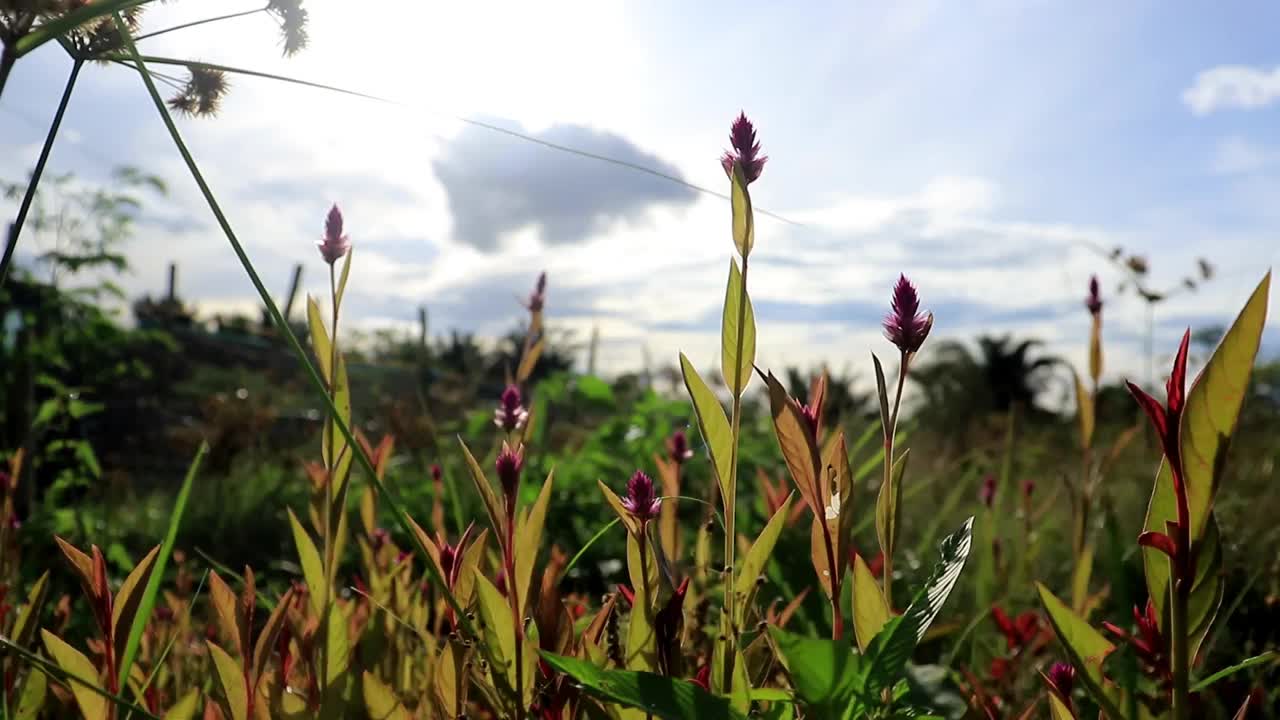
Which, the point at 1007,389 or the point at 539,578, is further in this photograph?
the point at 1007,389

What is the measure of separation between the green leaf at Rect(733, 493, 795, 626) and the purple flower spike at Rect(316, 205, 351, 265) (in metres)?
0.43

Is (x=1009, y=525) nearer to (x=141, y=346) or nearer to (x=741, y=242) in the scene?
(x=741, y=242)

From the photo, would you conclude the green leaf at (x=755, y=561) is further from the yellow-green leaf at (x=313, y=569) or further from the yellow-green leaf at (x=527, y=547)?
the yellow-green leaf at (x=313, y=569)

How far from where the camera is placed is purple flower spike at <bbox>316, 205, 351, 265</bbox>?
0.75 metres

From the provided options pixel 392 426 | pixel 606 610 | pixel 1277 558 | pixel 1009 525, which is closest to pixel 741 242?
pixel 606 610

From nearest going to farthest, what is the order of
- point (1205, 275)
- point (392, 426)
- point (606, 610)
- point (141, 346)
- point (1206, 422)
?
point (1206, 422) → point (606, 610) → point (1205, 275) → point (392, 426) → point (141, 346)

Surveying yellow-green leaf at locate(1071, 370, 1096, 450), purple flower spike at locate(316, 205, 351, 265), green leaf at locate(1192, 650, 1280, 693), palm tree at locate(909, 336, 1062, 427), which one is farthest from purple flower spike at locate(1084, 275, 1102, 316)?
palm tree at locate(909, 336, 1062, 427)

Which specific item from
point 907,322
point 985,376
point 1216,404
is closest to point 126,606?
point 907,322

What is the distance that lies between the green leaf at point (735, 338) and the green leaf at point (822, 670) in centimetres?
17

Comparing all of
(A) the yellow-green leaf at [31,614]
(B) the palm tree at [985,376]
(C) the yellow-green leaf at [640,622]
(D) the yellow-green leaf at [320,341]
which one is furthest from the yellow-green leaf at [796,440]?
(B) the palm tree at [985,376]

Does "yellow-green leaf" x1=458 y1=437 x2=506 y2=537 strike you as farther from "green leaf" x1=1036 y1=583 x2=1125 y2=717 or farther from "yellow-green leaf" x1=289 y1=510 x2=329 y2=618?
"green leaf" x1=1036 y1=583 x2=1125 y2=717

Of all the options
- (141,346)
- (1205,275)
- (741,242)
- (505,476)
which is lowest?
(141,346)

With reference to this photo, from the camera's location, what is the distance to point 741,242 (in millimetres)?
600

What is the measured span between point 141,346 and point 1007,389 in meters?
11.2
